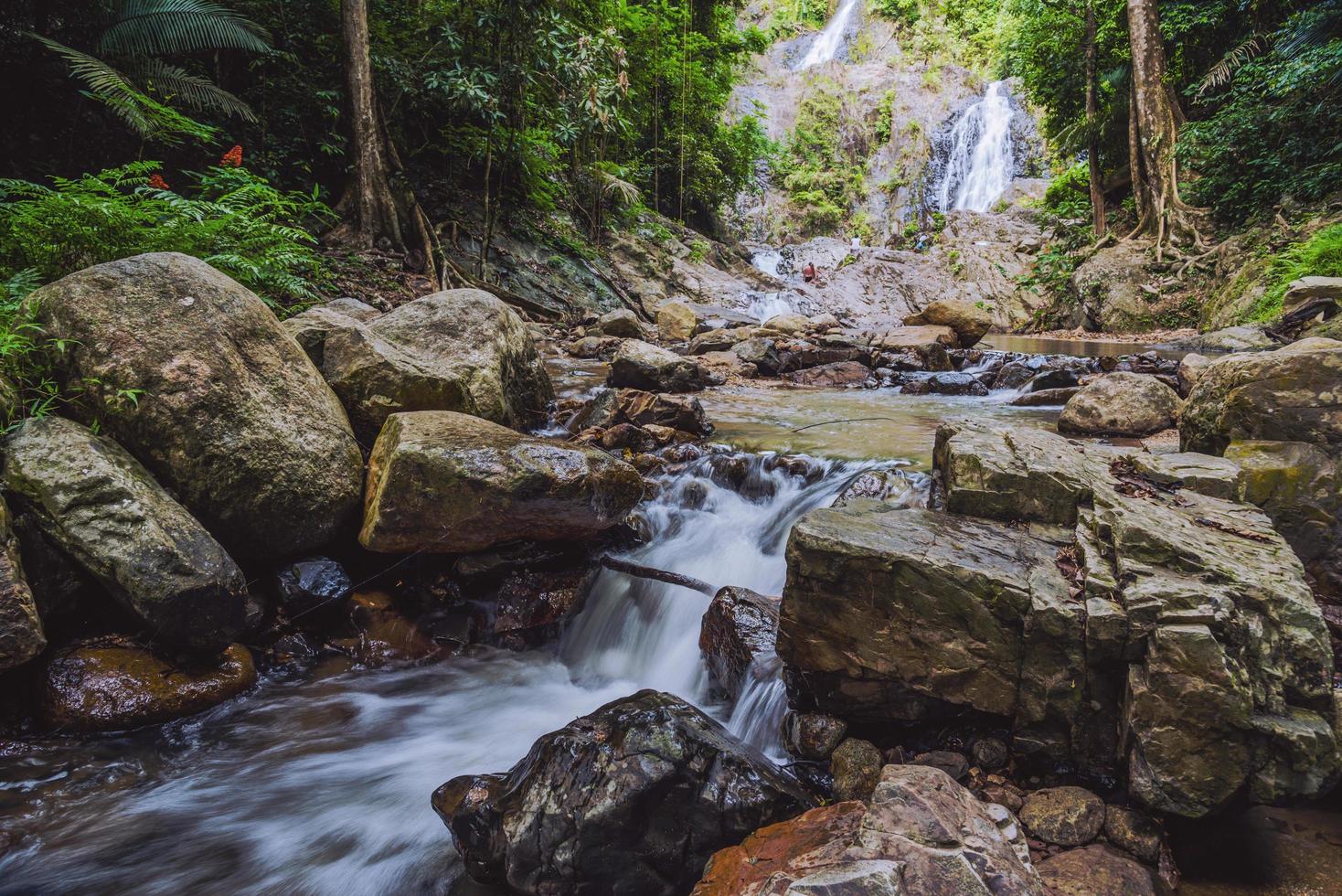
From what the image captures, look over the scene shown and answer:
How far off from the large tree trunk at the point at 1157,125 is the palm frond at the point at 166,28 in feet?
57.8

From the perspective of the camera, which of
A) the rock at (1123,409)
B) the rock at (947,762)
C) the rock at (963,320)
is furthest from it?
the rock at (963,320)

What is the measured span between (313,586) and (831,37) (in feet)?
150

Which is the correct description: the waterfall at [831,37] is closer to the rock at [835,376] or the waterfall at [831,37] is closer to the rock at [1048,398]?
the rock at [835,376]

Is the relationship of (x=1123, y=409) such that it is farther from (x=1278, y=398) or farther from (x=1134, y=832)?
(x=1134, y=832)

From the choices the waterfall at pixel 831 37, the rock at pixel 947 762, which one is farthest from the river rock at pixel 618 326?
the waterfall at pixel 831 37

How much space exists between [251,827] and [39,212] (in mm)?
3871

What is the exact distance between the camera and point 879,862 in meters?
1.40

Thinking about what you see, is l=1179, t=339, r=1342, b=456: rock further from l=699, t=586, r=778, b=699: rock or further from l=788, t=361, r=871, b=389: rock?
l=788, t=361, r=871, b=389: rock

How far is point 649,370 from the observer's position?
25.6 ft

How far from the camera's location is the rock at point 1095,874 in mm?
1751

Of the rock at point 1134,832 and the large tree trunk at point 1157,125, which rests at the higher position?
the large tree trunk at point 1157,125

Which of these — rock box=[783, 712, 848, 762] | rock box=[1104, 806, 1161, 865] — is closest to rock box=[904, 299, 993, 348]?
rock box=[783, 712, 848, 762]

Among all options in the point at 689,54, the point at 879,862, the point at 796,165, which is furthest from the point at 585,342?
the point at 796,165

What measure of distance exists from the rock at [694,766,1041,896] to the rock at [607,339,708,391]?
6.32m
